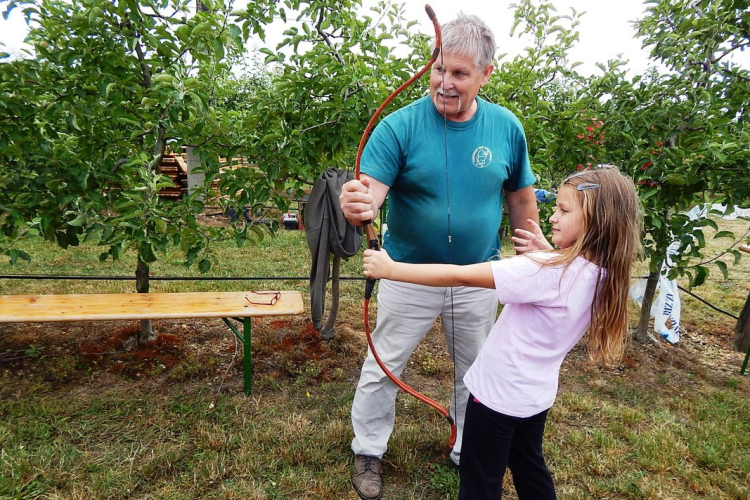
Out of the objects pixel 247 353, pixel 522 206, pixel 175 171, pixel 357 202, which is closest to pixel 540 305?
pixel 357 202

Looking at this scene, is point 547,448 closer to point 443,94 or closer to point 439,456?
point 439,456

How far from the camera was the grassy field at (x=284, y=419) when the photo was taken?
2.20 m

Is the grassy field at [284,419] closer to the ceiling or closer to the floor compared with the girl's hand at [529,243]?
closer to the floor

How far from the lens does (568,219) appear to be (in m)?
1.48

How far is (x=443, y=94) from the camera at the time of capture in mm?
1747

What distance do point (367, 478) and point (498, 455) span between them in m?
0.82

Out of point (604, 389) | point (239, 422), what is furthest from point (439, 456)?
point (604, 389)

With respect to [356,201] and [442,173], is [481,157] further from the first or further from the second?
[356,201]

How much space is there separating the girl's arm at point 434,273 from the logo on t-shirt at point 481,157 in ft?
1.87

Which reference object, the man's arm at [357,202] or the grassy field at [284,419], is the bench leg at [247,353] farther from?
the man's arm at [357,202]

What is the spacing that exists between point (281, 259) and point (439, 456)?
13.6 ft

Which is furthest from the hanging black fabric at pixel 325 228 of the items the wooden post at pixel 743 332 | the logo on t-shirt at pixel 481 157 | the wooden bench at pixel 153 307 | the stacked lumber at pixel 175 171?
the stacked lumber at pixel 175 171

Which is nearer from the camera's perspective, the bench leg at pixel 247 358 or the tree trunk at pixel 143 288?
the bench leg at pixel 247 358

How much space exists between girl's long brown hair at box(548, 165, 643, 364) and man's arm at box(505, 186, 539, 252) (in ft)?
1.91
